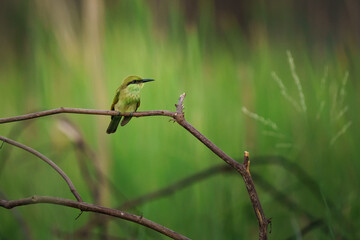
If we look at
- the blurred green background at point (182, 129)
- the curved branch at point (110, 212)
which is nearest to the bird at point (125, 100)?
the blurred green background at point (182, 129)

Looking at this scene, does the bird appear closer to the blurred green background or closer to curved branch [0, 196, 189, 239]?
A: the blurred green background

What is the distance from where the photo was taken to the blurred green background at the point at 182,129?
4.09 feet

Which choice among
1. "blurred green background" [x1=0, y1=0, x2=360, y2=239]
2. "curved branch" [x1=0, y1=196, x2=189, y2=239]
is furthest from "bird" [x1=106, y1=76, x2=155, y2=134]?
"curved branch" [x1=0, y1=196, x2=189, y2=239]

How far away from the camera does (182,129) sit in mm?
1419

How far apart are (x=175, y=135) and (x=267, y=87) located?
0.29 m

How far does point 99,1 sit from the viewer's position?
1290 millimetres

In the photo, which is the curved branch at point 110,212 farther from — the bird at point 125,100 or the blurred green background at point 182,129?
the blurred green background at point 182,129

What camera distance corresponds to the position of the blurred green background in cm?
125

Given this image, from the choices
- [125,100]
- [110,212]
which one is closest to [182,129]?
[125,100]

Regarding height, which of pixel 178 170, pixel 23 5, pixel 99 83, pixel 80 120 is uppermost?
pixel 23 5

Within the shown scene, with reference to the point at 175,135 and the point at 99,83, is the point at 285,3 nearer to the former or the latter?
the point at 175,135

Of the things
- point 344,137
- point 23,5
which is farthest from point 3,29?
point 344,137

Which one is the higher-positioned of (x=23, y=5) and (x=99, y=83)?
(x=23, y=5)

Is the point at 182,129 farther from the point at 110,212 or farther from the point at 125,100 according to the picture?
the point at 110,212
